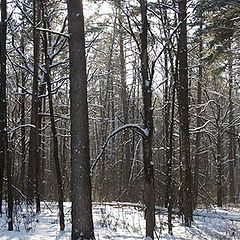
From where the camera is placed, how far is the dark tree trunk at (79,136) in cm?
781

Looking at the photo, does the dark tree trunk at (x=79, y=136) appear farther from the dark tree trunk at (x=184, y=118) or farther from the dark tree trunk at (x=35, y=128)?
the dark tree trunk at (x=35, y=128)

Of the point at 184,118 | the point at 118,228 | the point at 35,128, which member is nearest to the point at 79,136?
the point at 118,228

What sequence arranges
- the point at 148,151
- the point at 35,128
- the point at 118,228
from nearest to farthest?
the point at 148,151 < the point at 118,228 < the point at 35,128

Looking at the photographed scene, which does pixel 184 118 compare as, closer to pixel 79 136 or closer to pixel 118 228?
pixel 118 228

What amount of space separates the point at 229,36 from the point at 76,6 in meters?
6.18

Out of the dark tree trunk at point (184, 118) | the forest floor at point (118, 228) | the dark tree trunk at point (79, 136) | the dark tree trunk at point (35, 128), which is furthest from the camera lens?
the dark tree trunk at point (35, 128)

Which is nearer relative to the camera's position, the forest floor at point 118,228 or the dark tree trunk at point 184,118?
the forest floor at point 118,228

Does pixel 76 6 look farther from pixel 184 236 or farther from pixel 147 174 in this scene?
pixel 184 236

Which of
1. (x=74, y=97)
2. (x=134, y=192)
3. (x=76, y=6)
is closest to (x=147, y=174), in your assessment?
(x=74, y=97)

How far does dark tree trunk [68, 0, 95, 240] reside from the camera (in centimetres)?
781

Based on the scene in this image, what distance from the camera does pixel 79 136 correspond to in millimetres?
7977

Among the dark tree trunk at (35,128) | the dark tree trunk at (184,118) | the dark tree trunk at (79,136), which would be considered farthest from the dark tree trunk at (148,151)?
the dark tree trunk at (35,128)

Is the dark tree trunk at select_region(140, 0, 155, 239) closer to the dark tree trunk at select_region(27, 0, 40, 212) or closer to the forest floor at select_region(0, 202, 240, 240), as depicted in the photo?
the forest floor at select_region(0, 202, 240, 240)

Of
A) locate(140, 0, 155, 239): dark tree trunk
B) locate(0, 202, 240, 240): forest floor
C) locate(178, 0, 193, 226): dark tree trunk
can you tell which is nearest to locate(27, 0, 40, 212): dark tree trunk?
locate(0, 202, 240, 240): forest floor
